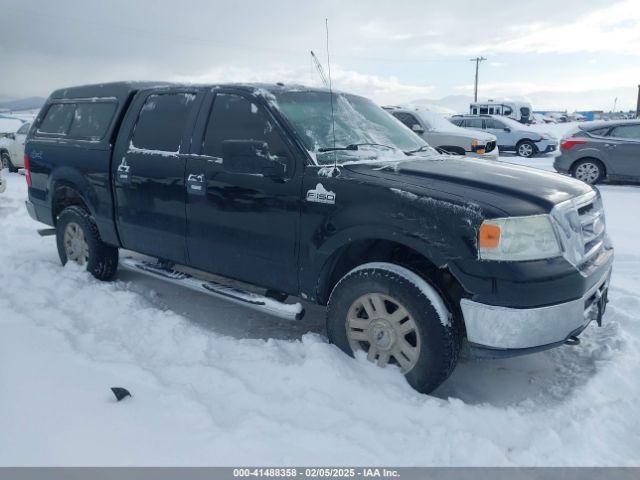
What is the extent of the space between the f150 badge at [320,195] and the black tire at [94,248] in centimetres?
267

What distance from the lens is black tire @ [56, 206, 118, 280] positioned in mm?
5074

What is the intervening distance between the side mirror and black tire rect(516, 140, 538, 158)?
16767mm

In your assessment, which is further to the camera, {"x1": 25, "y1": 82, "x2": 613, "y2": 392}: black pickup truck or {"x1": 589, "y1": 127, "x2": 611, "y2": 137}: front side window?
{"x1": 589, "y1": 127, "x2": 611, "y2": 137}: front side window

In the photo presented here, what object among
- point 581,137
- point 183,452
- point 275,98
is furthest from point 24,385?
point 581,137

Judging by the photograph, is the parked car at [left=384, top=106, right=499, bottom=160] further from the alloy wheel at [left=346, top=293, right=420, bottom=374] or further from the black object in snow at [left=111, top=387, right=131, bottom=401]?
the black object in snow at [left=111, top=387, right=131, bottom=401]

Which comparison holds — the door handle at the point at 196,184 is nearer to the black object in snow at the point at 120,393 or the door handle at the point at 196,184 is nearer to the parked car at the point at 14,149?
the black object in snow at the point at 120,393

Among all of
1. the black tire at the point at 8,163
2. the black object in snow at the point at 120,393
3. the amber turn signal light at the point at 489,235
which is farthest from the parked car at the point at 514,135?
the black object in snow at the point at 120,393

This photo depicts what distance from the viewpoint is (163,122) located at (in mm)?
4387

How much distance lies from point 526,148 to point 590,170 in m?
7.20

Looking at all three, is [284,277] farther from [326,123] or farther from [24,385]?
[24,385]

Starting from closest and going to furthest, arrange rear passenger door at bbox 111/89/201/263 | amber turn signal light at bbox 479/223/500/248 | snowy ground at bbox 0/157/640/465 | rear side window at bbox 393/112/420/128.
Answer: snowy ground at bbox 0/157/640/465 < amber turn signal light at bbox 479/223/500/248 < rear passenger door at bbox 111/89/201/263 < rear side window at bbox 393/112/420/128

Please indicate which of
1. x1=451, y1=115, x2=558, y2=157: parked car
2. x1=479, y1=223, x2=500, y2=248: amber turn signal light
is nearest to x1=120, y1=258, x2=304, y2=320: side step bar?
x1=479, y1=223, x2=500, y2=248: amber turn signal light

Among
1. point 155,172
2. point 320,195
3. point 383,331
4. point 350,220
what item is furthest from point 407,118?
point 383,331

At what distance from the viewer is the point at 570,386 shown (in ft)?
10.9
